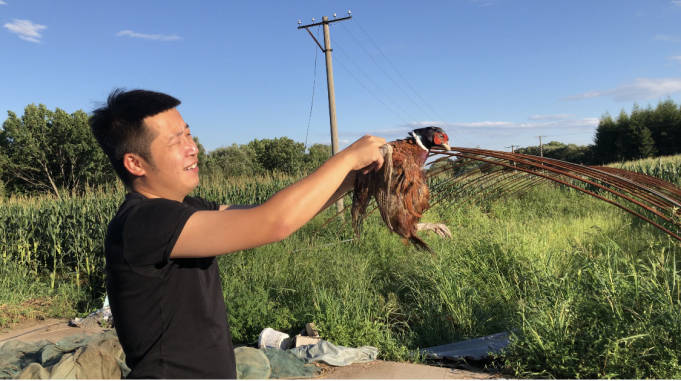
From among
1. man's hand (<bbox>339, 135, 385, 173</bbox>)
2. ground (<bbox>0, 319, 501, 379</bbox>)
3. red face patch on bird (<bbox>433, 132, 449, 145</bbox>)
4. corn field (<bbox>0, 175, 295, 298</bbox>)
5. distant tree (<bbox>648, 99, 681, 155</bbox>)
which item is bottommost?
ground (<bbox>0, 319, 501, 379</bbox>)

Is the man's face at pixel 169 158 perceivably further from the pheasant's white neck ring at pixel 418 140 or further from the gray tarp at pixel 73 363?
the gray tarp at pixel 73 363

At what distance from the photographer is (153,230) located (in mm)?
1108

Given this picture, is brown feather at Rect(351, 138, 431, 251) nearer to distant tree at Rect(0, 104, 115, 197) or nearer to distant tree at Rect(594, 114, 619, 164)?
distant tree at Rect(0, 104, 115, 197)

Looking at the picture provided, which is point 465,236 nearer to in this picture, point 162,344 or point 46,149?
point 162,344

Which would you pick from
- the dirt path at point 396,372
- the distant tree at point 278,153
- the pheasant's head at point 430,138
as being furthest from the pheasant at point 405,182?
the distant tree at point 278,153

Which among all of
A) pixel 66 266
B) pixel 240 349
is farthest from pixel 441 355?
pixel 66 266

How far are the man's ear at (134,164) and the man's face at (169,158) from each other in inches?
0.6

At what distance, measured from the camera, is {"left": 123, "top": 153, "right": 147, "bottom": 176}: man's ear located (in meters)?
Result: 1.30

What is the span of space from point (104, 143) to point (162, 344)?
0.62 metres

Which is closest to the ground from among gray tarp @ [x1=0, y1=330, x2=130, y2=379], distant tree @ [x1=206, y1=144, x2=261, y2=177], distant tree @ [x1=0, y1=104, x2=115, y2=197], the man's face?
gray tarp @ [x1=0, y1=330, x2=130, y2=379]

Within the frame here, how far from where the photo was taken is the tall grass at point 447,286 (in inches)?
123

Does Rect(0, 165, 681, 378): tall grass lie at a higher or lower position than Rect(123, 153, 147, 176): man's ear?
lower

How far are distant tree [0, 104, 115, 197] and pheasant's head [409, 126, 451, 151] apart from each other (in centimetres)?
3058

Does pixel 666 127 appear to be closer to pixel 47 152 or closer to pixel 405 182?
pixel 405 182
